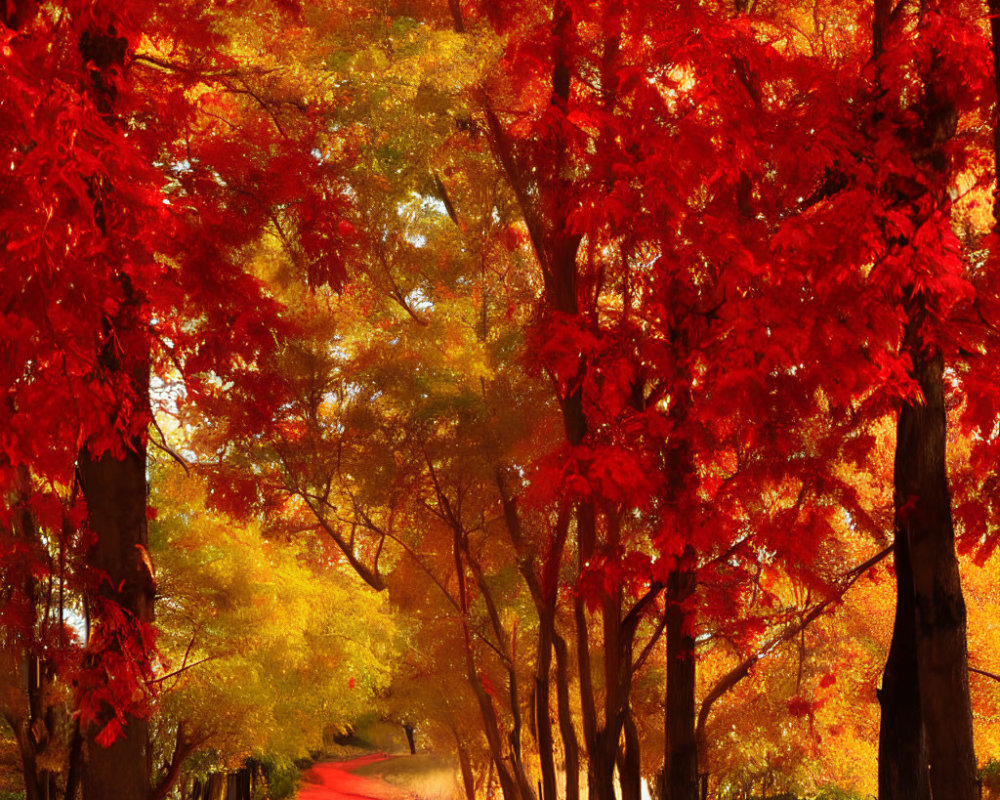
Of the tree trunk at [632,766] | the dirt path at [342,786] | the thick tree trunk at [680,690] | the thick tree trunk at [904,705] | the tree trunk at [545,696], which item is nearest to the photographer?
the thick tree trunk at [904,705]

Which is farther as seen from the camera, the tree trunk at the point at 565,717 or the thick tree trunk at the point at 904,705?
the tree trunk at the point at 565,717

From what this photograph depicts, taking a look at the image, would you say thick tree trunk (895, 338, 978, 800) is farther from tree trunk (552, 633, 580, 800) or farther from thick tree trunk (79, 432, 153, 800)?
thick tree trunk (79, 432, 153, 800)

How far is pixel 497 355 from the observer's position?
12.0 m

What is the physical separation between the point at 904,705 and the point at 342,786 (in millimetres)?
29886

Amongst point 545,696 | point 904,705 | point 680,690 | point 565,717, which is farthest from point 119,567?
point 904,705

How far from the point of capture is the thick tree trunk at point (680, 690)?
9.21 meters

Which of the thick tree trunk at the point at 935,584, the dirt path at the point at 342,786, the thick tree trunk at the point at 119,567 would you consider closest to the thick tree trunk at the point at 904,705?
the thick tree trunk at the point at 935,584

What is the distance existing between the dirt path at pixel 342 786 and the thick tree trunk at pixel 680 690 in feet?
75.7

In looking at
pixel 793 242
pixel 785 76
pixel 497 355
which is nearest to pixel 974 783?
pixel 793 242

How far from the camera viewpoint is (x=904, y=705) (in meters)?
8.02

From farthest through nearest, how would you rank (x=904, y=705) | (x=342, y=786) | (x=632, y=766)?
(x=342, y=786), (x=632, y=766), (x=904, y=705)

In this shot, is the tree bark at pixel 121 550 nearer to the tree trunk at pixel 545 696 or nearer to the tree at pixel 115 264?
the tree at pixel 115 264

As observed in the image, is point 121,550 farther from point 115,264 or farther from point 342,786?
point 342,786

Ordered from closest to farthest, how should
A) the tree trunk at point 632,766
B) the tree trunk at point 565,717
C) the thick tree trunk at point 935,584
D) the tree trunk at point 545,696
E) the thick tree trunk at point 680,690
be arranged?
the thick tree trunk at point 935,584, the thick tree trunk at point 680,690, the tree trunk at point 632,766, the tree trunk at point 545,696, the tree trunk at point 565,717
